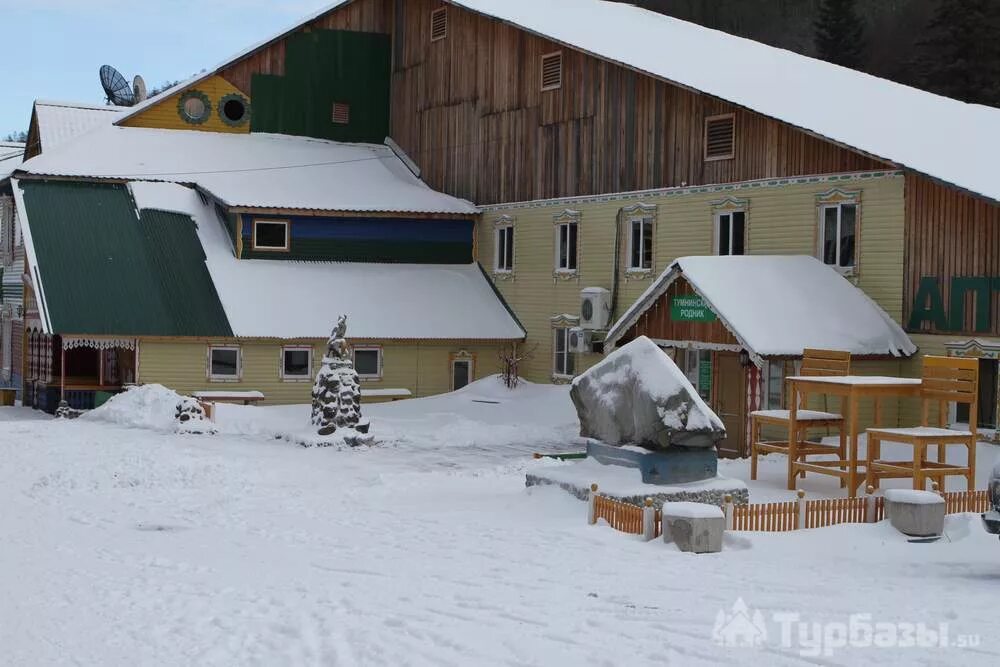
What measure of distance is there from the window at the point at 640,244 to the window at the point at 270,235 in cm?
1037

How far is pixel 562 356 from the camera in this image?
3388cm

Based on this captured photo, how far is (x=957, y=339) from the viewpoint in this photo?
2305 cm

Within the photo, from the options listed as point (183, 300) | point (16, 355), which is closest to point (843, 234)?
point (183, 300)

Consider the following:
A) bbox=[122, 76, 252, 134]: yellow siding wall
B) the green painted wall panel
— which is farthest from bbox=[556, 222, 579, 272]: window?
bbox=[122, 76, 252, 134]: yellow siding wall

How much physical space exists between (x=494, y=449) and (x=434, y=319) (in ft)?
28.7

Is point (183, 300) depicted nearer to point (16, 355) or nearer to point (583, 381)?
point (16, 355)

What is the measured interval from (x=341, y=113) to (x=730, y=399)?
67.4 ft

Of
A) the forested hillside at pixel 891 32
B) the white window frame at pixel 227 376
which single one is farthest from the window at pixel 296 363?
the forested hillside at pixel 891 32

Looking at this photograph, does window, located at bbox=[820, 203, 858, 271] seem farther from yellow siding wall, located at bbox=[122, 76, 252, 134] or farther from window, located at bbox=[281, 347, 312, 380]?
yellow siding wall, located at bbox=[122, 76, 252, 134]

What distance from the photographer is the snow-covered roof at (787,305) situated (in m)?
→ 23.3

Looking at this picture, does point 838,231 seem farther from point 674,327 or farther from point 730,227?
point 674,327

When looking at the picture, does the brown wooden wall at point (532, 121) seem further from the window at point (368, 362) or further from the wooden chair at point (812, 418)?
the window at point (368, 362)

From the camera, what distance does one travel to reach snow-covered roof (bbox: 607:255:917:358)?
23344 mm

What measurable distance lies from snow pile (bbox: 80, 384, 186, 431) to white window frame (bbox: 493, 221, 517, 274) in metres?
11.0
